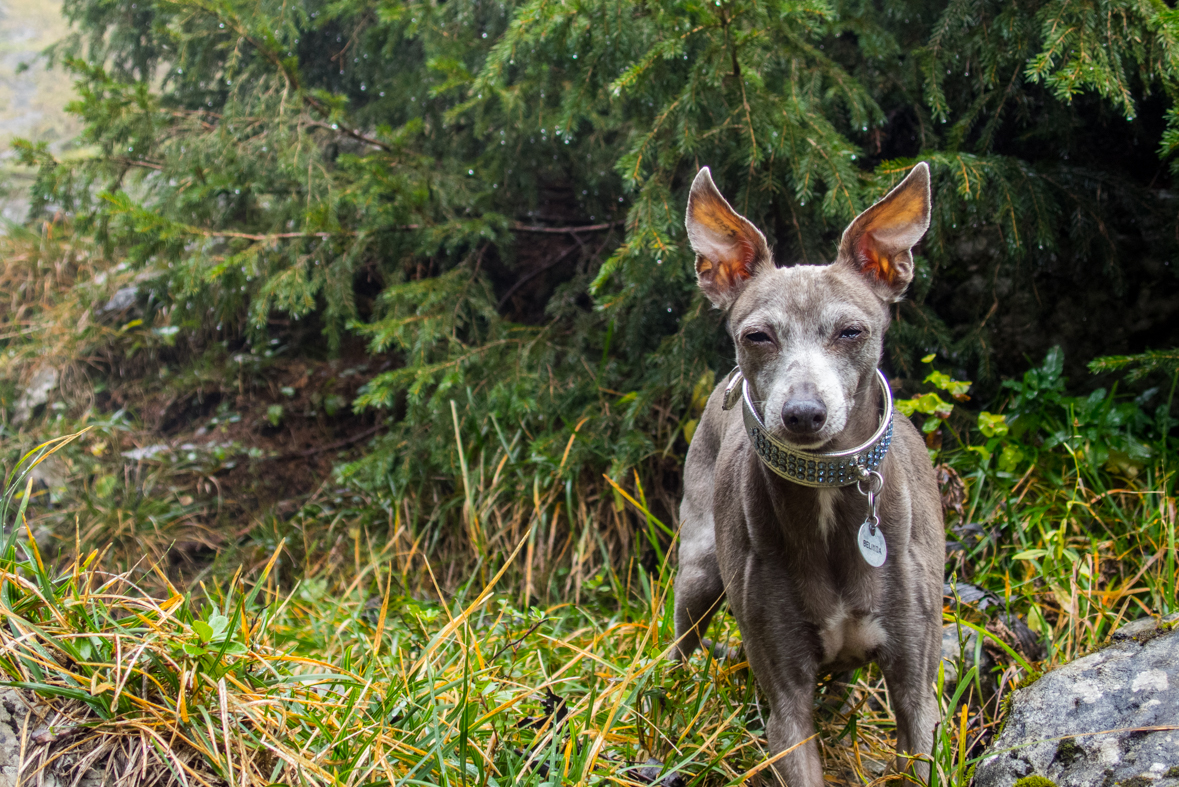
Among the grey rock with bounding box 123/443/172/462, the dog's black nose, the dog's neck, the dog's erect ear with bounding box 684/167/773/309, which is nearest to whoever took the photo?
the dog's black nose

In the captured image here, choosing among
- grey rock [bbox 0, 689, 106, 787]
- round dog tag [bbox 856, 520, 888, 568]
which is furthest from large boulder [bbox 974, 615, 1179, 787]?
grey rock [bbox 0, 689, 106, 787]

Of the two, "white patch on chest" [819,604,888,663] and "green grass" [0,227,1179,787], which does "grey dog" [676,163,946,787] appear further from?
"green grass" [0,227,1179,787]

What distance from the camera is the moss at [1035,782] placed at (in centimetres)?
185

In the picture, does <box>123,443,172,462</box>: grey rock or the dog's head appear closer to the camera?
the dog's head

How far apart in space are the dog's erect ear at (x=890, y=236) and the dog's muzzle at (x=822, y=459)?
36 centimetres

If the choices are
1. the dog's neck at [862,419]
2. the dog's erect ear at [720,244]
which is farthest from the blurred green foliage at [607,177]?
the dog's neck at [862,419]

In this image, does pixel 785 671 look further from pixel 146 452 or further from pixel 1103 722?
pixel 146 452

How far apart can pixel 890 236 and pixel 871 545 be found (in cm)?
79

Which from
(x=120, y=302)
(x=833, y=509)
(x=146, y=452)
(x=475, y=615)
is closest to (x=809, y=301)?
(x=833, y=509)

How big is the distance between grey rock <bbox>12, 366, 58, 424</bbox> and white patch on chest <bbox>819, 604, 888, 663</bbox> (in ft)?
21.4

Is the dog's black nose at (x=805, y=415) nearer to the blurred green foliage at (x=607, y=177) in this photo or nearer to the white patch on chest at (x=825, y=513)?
the white patch on chest at (x=825, y=513)

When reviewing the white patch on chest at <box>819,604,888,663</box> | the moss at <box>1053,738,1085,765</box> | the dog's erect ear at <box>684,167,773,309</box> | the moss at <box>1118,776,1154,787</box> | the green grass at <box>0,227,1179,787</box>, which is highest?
the dog's erect ear at <box>684,167,773,309</box>

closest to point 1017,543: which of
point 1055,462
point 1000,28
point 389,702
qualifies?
point 1055,462

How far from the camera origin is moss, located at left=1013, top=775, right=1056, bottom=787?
1851 millimetres
